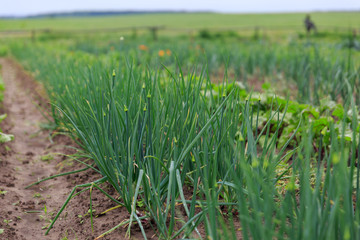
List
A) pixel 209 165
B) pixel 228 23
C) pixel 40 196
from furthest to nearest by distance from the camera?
pixel 228 23, pixel 40 196, pixel 209 165

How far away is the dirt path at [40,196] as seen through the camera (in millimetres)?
1791

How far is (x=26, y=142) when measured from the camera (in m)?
3.39

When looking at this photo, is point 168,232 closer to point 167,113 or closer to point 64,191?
point 167,113

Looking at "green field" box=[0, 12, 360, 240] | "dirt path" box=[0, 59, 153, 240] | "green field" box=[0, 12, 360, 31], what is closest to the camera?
"green field" box=[0, 12, 360, 240]

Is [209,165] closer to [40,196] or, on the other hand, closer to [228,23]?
[40,196]

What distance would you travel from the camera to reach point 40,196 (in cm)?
223

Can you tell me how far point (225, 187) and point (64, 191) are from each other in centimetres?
102

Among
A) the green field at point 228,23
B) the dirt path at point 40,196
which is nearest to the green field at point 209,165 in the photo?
the dirt path at point 40,196

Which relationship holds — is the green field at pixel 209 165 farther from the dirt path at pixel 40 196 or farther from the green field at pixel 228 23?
the green field at pixel 228 23

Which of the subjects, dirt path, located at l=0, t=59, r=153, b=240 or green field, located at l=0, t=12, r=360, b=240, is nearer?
green field, located at l=0, t=12, r=360, b=240

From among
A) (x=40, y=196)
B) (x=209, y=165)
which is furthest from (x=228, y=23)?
(x=209, y=165)

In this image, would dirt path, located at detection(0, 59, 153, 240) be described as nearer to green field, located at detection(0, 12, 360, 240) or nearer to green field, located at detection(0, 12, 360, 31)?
green field, located at detection(0, 12, 360, 240)

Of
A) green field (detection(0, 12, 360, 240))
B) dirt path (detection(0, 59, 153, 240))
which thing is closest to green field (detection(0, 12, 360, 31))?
dirt path (detection(0, 59, 153, 240))

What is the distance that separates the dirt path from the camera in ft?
5.88
